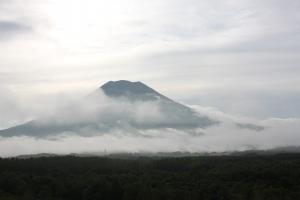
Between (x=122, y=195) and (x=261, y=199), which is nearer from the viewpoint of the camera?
(x=261, y=199)

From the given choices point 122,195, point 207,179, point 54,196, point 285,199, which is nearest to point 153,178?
point 207,179

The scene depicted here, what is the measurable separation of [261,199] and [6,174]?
42.4 m

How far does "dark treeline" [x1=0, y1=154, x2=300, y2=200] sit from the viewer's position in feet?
257

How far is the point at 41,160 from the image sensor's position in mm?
119125

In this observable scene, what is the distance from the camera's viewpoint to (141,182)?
3418 inches

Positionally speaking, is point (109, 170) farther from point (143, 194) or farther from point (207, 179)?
point (143, 194)

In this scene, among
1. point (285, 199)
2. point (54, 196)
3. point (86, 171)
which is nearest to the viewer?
point (285, 199)

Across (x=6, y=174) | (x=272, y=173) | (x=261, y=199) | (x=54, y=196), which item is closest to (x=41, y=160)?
(x=6, y=174)

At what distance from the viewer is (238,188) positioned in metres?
85.2

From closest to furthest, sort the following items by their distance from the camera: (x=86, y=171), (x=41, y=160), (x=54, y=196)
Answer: (x=54, y=196)
(x=86, y=171)
(x=41, y=160)

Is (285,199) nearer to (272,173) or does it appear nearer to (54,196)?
(272,173)

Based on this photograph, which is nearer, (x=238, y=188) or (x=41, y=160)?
(x=238, y=188)

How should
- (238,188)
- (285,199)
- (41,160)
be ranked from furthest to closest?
(41,160), (238,188), (285,199)

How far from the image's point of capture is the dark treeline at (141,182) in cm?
7844
